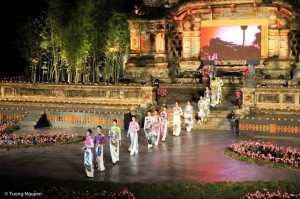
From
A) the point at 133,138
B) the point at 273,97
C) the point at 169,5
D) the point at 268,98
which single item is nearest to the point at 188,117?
the point at 268,98

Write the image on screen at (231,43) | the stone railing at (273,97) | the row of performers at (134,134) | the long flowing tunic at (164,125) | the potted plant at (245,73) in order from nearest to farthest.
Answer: the row of performers at (134,134) < the long flowing tunic at (164,125) < the stone railing at (273,97) < the potted plant at (245,73) < the image on screen at (231,43)

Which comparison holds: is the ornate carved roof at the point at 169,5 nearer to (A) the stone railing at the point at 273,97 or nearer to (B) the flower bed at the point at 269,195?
(A) the stone railing at the point at 273,97

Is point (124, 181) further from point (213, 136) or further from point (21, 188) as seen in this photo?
point (213, 136)

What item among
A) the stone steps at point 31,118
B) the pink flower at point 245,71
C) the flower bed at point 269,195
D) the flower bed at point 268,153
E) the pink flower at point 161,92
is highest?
the pink flower at point 245,71

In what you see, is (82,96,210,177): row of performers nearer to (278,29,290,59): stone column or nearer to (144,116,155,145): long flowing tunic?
(144,116,155,145): long flowing tunic

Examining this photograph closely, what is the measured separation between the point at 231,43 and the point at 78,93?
11722 millimetres

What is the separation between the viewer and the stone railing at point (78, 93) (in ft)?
88.0

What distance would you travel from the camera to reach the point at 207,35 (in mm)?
34656

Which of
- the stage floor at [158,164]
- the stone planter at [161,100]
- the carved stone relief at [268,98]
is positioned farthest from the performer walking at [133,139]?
the stone planter at [161,100]

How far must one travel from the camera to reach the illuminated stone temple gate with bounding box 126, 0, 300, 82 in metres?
32.7

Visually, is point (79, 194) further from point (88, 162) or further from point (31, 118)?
point (31, 118)

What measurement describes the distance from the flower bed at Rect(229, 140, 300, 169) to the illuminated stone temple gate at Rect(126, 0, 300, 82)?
1506 centimetres

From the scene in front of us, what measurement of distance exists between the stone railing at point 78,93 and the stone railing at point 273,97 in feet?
16.9

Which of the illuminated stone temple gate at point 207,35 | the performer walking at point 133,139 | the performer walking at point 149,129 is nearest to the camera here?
the performer walking at point 133,139
